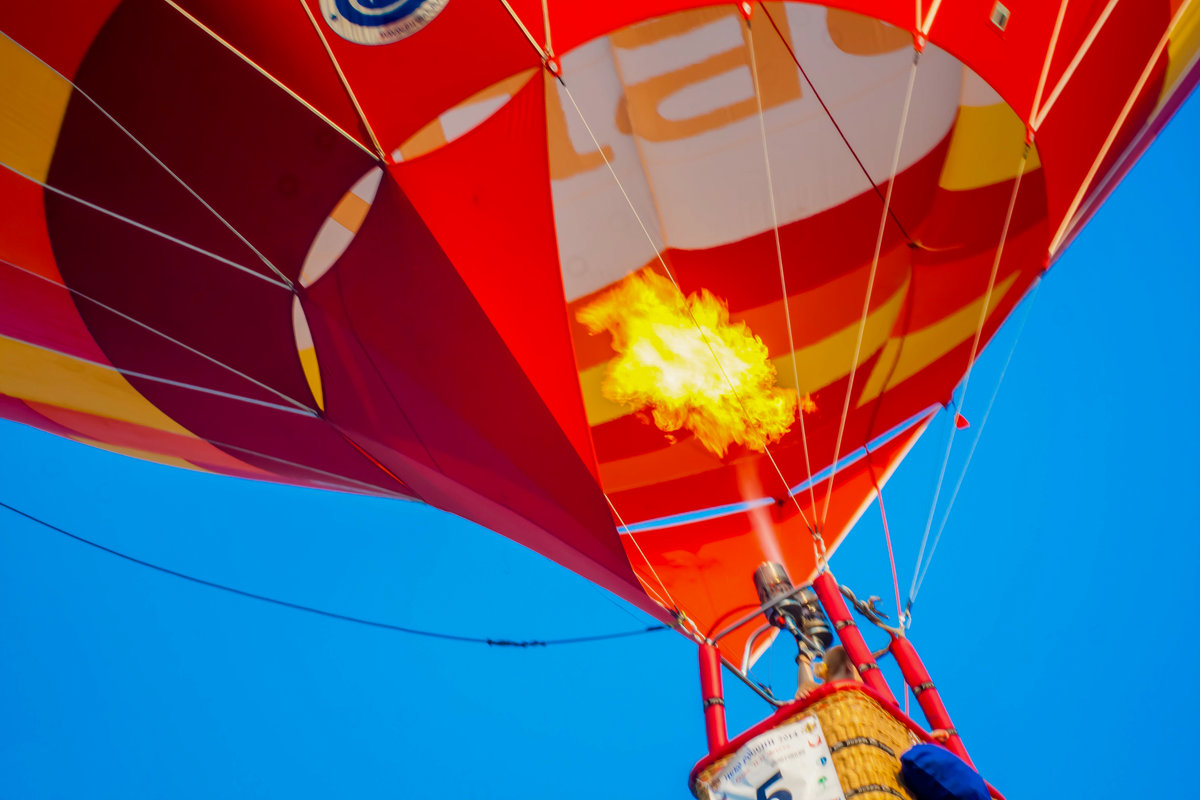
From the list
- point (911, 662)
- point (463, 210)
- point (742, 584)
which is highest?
point (463, 210)

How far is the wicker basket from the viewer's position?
7.55 ft

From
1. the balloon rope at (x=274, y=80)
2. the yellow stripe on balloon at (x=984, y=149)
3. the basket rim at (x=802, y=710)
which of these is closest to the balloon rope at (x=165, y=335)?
the balloon rope at (x=274, y=80)

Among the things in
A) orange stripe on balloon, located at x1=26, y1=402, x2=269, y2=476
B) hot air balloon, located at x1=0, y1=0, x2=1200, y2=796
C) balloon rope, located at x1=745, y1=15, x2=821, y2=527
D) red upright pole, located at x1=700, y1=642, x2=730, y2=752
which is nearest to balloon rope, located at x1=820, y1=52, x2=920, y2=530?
hot air balloon, located at x1=0, y1=0, x2=1200, y2=796

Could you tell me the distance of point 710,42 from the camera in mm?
3846

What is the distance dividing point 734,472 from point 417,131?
2.32m

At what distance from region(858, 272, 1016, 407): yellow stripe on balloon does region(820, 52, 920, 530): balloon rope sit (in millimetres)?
139

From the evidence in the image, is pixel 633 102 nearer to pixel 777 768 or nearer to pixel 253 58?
A: pixel 253 58

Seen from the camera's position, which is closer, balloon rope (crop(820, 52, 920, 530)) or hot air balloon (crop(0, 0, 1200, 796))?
hot air balloon (crop(0, 0, 1200, 796))

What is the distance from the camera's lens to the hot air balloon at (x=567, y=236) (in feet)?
11.4

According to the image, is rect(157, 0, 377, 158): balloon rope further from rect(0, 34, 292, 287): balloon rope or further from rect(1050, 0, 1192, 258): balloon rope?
rect(1050, 0, 1192, 258): balloon rope

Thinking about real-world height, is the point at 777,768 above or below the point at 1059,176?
below

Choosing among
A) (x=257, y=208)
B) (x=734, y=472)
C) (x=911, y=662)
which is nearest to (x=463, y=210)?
(x=257, y=208)

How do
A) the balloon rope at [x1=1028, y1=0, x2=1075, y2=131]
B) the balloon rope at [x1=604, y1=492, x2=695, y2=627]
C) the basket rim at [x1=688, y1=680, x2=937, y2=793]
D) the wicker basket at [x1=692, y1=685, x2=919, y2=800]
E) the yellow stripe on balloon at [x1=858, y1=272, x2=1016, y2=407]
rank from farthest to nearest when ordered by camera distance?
the yellow stripe on balloon at [x1=858, y1=272, x2=1016, y2=407] → the balloon rope at [x1=604, y1=492, x2=695, y2=627] → the balloon rope at [x1=1028, y1=0, x2=1075, y2=131] → the basket rim at [x1=688, y1=680, x2=937, y2=793] → the wicker basket at [x1=692, y1=685, x2=919, y2=800]

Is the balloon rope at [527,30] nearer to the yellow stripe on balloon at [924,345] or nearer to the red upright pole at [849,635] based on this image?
the red upright pole at [849,635]
